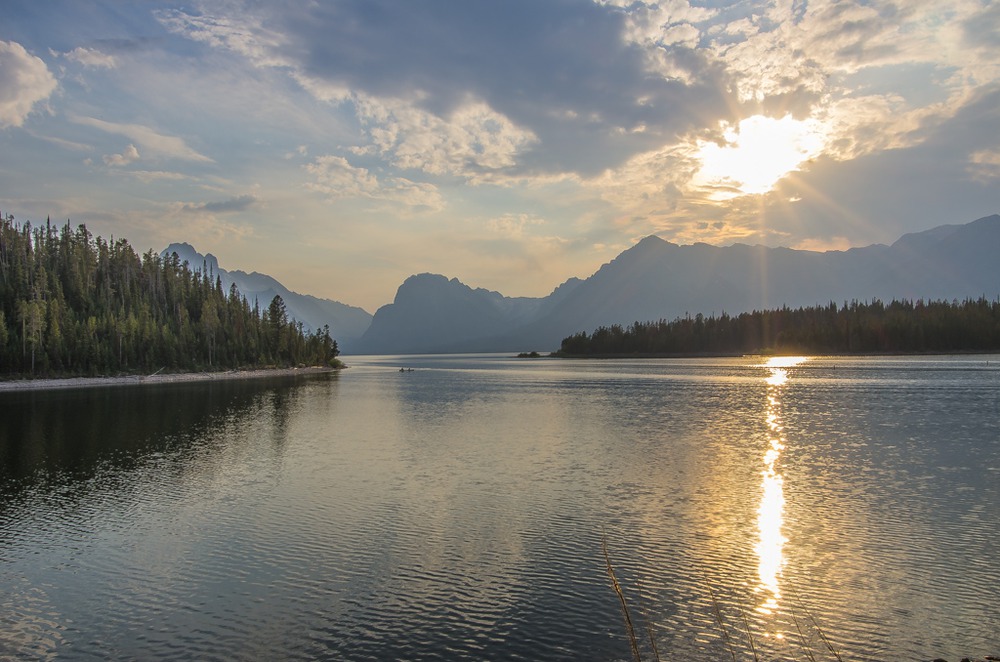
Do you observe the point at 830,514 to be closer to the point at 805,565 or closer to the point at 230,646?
the point at 805,565

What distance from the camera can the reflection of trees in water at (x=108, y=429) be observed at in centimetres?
3853

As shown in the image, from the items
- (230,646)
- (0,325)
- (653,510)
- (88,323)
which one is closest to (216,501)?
(230,646)

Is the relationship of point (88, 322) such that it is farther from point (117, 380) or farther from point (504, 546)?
point (504, 546)

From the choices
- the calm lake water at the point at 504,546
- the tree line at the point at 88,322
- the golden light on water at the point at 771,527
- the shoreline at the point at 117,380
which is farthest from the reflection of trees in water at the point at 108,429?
the tree line at the point at 88,322

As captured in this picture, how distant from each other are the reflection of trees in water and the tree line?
48.1 m

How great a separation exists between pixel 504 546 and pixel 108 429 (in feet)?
168

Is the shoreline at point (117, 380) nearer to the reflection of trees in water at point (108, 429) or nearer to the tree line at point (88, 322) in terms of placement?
the tree line at point (88, 322)

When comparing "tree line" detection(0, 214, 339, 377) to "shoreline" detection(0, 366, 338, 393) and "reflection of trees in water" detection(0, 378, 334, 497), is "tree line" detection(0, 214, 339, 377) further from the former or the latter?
"reflection of trees in water" detection(0, 378, 334, 497)

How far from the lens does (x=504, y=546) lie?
2138cm

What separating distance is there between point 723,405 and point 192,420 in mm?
61528

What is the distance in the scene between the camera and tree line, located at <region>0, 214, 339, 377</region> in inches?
5354

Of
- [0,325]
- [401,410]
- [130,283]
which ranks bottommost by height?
[401,410]

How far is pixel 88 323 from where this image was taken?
148500 mm

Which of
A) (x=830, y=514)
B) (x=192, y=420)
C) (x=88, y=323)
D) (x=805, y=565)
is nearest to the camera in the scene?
(x=805, y=565)
